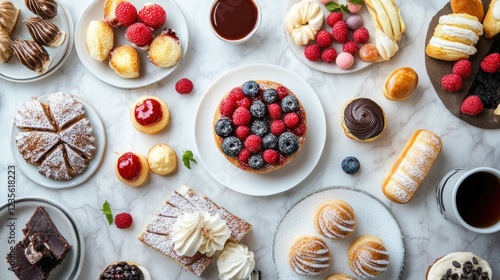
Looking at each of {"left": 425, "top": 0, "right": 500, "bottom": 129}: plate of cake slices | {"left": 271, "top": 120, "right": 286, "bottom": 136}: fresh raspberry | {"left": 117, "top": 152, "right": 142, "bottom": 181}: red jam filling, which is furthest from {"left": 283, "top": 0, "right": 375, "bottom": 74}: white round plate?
{"left": 117, "top": 152, "right": 142, "bottom": 181}: red jam filling

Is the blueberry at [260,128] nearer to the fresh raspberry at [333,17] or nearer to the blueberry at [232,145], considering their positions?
the blueberry at [232,145]

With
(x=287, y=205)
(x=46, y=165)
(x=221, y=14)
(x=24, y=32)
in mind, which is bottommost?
(x=287, y=205)

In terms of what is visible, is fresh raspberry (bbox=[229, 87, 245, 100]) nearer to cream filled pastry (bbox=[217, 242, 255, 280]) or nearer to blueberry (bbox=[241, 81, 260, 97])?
blueberry (bbox=[241, 81, 260, 97])

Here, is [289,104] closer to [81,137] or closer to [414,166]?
[414,166]

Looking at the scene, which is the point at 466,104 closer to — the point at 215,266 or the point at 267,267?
the point at 267,267

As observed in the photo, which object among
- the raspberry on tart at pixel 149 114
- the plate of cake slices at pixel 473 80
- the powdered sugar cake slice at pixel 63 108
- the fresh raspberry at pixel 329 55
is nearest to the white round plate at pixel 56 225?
the powdered sugar cake slice at pixel 63 108

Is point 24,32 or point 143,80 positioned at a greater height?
point 24,32

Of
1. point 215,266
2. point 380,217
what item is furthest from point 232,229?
point 380,217

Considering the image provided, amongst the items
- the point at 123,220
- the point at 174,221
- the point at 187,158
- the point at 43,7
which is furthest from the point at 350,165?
the point at 43,7
